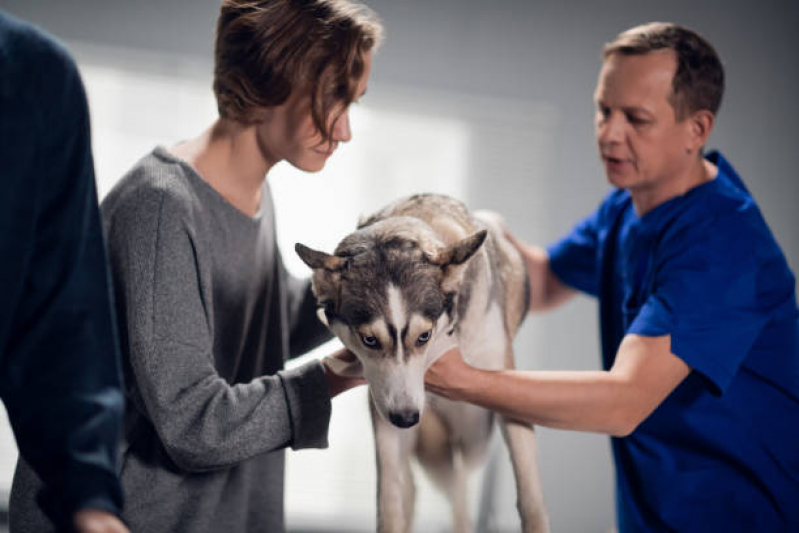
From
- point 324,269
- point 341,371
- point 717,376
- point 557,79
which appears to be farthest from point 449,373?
point 557,79

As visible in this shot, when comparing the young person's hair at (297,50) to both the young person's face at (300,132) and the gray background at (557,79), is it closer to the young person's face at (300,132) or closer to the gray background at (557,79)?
the young person's face at (300,132)

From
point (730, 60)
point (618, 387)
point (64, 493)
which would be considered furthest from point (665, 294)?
point (730, 60)

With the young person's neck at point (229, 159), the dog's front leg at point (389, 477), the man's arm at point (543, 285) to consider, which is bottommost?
the dog's front leg at point (389, 477)

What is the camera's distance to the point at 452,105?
363 centimetres

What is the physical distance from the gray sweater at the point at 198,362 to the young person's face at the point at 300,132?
16cm

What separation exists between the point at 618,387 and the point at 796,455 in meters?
0.54

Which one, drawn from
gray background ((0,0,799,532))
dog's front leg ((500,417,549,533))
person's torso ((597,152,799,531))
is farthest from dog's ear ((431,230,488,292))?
gray background ((0,0,799,532))

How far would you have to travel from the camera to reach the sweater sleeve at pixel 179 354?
1127 mm

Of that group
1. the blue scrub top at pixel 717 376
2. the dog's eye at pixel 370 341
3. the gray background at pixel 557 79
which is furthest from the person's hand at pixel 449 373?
the gray background at pixel 557 79

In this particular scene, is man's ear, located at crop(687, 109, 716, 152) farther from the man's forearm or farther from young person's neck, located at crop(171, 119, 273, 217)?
young person's neck, located at crop(171, 119, 273, 217)

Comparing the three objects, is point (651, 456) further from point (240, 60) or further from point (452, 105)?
point (452, 105)

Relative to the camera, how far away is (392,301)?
121cm

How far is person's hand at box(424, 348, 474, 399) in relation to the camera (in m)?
1.25

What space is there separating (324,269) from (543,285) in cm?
90
